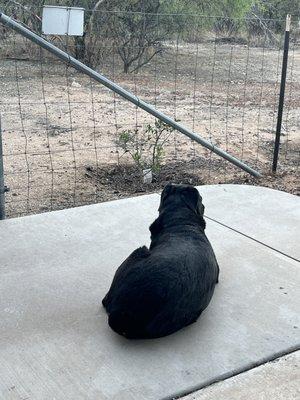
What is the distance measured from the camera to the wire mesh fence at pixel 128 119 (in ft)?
22.8

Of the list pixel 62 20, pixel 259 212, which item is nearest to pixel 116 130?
pixel 62 20

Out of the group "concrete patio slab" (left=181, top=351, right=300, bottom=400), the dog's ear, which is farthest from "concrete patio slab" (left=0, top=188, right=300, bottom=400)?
the dog's ear

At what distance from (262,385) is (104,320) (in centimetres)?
97

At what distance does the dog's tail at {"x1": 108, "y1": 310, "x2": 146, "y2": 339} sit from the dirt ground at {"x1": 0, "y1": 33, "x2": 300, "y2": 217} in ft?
9.17

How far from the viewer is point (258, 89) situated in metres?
14.8

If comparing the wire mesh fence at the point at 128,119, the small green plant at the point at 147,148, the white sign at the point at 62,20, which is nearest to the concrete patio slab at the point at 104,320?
A: the wire mesh fence at the point at 128,119

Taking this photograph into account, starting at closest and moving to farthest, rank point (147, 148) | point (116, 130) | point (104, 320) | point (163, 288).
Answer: point (163, 288)
point (104, 320)
point (147, 148)
point (116, 130)

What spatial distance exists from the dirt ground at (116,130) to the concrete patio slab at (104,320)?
1.53 m

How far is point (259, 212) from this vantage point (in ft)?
17.2

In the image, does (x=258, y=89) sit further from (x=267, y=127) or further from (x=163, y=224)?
(x=163, y=224)

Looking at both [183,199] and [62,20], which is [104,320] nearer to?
[183,199]

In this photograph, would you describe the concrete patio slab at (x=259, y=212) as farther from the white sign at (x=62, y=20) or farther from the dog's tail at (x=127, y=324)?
the white sign at (x=62, y=20)

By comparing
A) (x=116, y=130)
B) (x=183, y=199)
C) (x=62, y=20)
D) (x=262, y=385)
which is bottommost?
(x=262, y=385)

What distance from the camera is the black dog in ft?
10.1
